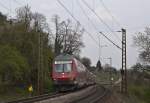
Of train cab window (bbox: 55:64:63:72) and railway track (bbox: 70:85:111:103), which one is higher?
train cab window (bbox: 55:64:63:72)

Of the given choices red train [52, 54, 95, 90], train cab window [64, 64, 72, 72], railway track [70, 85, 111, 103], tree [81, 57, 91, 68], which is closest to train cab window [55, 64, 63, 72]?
red train [52, 54, 95, 90]

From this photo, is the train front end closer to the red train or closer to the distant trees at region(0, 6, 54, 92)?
the red train

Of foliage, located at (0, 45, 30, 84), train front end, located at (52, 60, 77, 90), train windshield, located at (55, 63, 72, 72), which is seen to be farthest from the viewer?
foliage, located at (0, 45, 30, 84)

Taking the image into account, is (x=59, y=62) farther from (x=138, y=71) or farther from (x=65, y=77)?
(x=138, y=71)

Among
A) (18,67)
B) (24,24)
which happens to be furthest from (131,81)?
(18,67)

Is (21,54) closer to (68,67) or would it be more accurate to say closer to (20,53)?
(20,53)

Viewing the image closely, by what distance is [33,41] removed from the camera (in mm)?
53531

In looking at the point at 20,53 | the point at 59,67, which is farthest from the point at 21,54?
the point at 59,67

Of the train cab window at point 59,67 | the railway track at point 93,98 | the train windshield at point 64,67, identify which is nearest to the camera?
the railway track at point 93,98

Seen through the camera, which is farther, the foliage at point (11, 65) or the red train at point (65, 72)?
the foliage at point (11, 65)

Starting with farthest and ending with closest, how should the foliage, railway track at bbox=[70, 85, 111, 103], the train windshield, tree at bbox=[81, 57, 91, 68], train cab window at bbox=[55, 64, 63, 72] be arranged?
1. tree at bbox=[81, 57, 91, 68]
2. the foliage
3. train cab window at bbox=[55, 64, 63, 72]
4. the train windshield
5. railway track at bbox=[70, 85, 111, 103]

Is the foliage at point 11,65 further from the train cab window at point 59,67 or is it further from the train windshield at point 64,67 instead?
the train windshield at point 64,67

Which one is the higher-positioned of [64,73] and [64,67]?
[64,67]

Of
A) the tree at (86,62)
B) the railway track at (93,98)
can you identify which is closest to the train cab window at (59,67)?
the railway track at (93,98)
